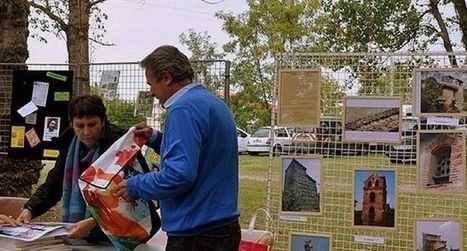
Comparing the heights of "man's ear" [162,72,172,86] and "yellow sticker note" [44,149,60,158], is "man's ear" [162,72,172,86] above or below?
above

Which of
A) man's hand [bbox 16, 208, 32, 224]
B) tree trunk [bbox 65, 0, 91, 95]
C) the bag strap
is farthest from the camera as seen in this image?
tree trunk [bbox 65, 0, 91, 95]

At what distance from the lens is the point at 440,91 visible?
3113mm

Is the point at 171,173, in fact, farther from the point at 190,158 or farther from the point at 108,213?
the point at 108,213

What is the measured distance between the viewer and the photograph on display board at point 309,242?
3.29 m

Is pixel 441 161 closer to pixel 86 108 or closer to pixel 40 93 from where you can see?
pixel 86 108

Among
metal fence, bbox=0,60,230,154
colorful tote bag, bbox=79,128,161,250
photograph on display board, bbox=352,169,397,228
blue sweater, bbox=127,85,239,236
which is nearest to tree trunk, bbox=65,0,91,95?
metal fence, bbox=0,60,230,154

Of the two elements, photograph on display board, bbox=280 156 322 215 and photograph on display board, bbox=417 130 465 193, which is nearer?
photograph on display board, bbox=417 130 465 193

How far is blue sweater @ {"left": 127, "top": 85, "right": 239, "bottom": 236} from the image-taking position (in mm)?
1844

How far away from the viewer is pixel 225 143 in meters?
1.97

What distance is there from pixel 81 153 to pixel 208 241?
2.56 feet

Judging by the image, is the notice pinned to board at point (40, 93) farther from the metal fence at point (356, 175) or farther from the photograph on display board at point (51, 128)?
the metal fence at point (356, 175)

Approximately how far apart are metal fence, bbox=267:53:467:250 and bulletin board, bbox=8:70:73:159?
1749mm

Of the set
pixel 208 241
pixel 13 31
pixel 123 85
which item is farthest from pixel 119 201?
pixel 13 31

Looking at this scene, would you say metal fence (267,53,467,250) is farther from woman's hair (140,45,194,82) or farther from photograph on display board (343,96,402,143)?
woman's hair (140,45,194,82)
